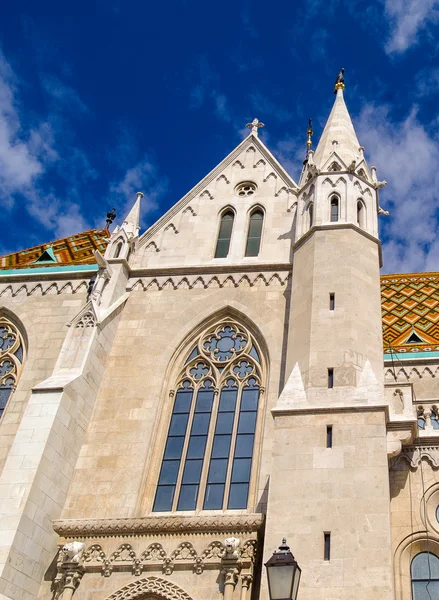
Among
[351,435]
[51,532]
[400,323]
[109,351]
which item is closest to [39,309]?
[109,351]

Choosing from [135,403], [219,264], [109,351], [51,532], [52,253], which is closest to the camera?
[51,532]

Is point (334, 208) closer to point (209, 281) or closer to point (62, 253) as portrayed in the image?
point (209, 281)

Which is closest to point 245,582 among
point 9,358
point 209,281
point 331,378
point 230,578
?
point 230,578

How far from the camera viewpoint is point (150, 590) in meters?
12.8

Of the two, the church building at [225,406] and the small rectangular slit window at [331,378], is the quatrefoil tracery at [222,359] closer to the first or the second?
the church building at [225,406]

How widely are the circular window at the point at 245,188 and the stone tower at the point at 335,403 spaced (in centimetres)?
201

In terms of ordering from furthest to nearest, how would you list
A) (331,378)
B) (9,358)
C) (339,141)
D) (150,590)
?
(339,141)
(9,358)
(331,378)
(150,590)

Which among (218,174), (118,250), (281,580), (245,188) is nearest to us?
(281,580)

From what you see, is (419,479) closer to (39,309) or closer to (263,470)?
(263,470)

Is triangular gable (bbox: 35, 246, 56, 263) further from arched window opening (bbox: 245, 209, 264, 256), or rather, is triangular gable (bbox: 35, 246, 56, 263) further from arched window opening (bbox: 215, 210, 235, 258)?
arched window opening (bbox: 245, 209, 264, 256)

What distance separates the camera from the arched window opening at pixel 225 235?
19.2 m

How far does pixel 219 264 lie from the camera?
60.4 ft

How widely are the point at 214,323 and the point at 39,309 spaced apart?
4.43 m

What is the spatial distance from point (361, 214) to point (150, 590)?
32.1 feet
